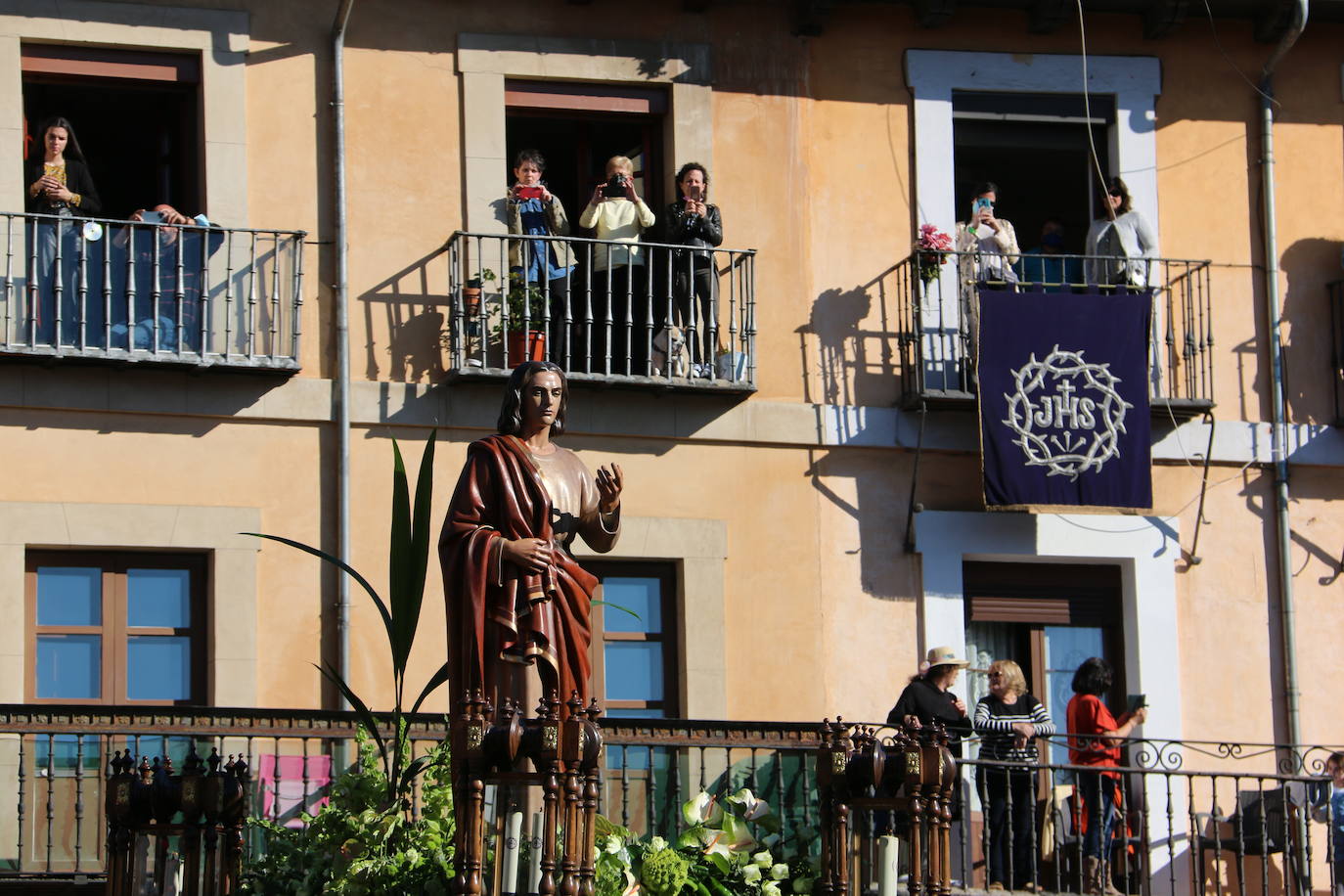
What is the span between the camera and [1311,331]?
57.3 feet

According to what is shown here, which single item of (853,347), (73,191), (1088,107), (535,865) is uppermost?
(1088,107)

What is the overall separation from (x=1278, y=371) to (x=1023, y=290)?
64.4 inches

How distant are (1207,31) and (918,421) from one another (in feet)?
10.6

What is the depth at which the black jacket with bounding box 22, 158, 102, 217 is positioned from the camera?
1566cm

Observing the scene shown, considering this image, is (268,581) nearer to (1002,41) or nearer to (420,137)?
(420,137)

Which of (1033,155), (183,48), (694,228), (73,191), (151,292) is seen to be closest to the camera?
(151,292)

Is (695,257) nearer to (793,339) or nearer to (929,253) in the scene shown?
(793,339)

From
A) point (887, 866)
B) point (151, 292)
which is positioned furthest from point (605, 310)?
point (887, 866)

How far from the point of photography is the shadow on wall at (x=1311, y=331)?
683 inches

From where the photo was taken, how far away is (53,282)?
15398 mm

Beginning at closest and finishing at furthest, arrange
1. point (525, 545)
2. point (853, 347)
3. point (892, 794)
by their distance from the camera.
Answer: point (892, 794) → point (525, 545) → point (853, 347)

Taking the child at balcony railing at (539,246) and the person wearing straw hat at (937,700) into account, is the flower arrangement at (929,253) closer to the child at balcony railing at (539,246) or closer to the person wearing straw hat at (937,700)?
the child at balcony railing at (539,246)

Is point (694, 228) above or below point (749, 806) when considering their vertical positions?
above

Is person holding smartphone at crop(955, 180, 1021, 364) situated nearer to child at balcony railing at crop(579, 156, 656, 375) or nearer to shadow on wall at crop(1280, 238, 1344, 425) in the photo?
shadow on wall at crop(1280, 238, 1344, 425)
